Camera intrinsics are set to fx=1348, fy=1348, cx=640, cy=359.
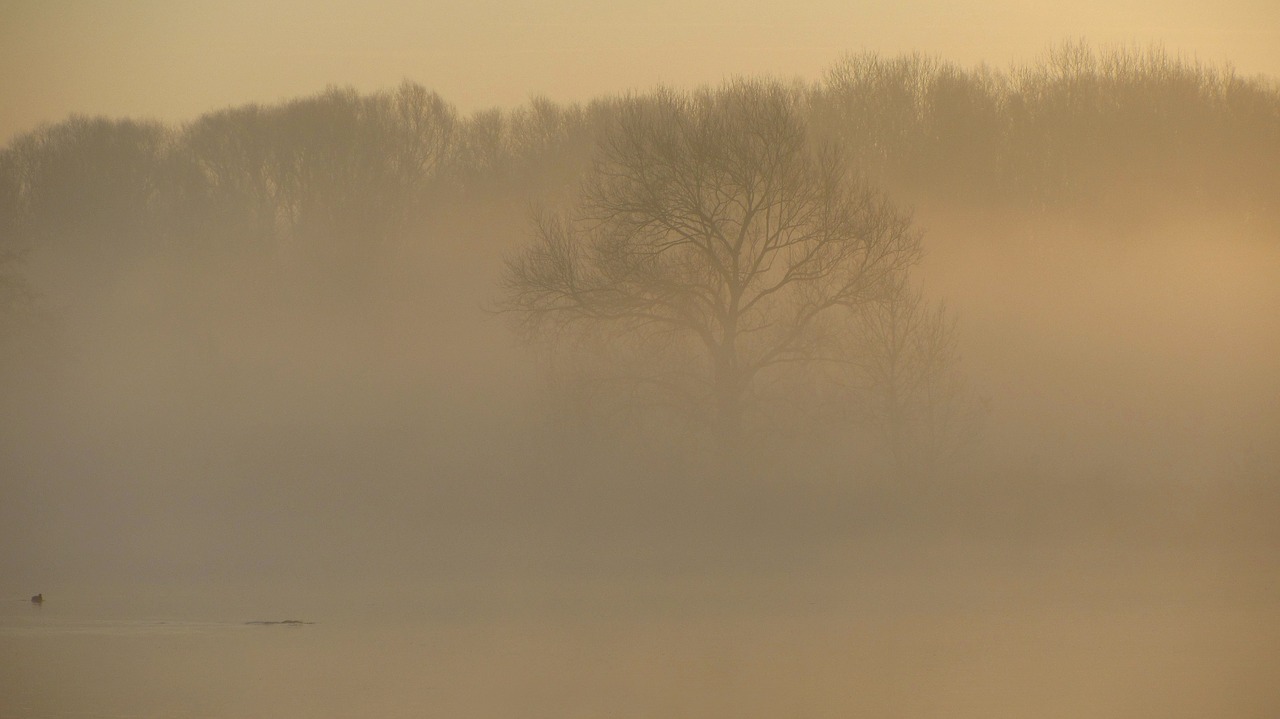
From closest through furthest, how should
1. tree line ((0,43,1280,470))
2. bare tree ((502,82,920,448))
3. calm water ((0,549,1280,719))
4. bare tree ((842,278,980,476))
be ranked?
calm water ((0,549,1280,719)), bare tree ((842,278,980,476)), bare tree ((502,82,920,448)), tree line ((0,43,1280,470))

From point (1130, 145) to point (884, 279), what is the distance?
3684 cm

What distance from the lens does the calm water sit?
12.8 metres

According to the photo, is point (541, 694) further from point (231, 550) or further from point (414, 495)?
point (414, 495)

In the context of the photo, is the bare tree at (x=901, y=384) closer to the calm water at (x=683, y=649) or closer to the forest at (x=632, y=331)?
the forest at (x=632, y=331)

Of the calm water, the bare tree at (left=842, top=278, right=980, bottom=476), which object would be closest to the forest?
the bare tree at (left=842, top=278, right=980, bottom=476)

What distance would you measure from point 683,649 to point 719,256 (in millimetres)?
13251

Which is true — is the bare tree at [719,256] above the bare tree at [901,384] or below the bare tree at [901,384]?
above

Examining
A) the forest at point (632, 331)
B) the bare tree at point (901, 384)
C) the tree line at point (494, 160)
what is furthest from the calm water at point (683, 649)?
the tree line at point (494, 160)

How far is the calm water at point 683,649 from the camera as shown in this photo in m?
12.8

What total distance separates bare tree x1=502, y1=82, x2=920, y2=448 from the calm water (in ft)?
24.4

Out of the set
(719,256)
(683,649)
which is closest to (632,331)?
(719,256)

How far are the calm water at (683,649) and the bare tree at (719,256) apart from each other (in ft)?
24.4

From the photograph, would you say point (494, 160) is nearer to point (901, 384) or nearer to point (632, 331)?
point (632, 331)

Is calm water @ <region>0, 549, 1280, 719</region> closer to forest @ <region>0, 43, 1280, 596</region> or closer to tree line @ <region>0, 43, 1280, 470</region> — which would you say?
forest @ <region>0, 43, 1280, 596</region>
